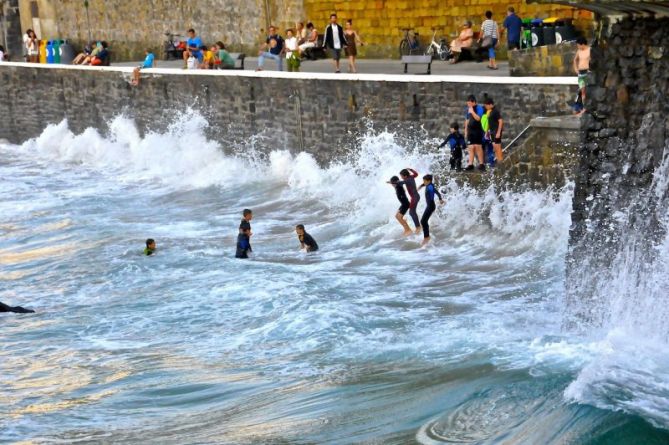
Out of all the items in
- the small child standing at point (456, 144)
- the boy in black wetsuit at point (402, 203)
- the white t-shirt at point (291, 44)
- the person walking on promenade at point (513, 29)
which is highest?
the person walking on promenade at point (513, 29)

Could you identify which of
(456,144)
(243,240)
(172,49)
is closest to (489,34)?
(456,144)

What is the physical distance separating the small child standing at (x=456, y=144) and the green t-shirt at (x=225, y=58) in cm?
1001

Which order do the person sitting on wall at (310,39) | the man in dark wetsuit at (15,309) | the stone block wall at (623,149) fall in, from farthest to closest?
the person sitting on wall at (310,39), the man in dark wetsuit at (15,309), the stone block wall at (623,149)

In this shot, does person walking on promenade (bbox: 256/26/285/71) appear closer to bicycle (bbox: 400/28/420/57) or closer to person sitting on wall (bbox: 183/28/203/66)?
bicycle (bbox: 400/28/420/57)

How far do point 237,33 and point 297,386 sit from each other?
2190cm

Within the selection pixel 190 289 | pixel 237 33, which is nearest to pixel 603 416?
pixel 190 289

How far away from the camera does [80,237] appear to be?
22.4 metres

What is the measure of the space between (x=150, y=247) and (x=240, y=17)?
14909 millimetres

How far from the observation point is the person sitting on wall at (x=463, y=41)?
2638 centimetres

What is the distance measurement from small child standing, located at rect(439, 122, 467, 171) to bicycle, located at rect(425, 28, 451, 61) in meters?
7.07

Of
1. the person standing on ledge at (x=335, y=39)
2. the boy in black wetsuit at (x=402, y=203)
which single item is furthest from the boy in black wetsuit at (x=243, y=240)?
the person standing on ledge at (x=335, y=39)

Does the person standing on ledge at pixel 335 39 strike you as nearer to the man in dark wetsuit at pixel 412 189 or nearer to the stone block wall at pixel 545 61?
the stone block wall at pixel 545 61

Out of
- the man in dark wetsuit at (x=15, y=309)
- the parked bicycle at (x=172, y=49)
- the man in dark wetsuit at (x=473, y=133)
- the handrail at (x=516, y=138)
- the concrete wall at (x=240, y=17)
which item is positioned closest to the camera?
the man in dark wetsuit at (x=15, y=309)

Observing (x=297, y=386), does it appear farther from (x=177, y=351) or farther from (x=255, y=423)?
(x=177, y=351)
